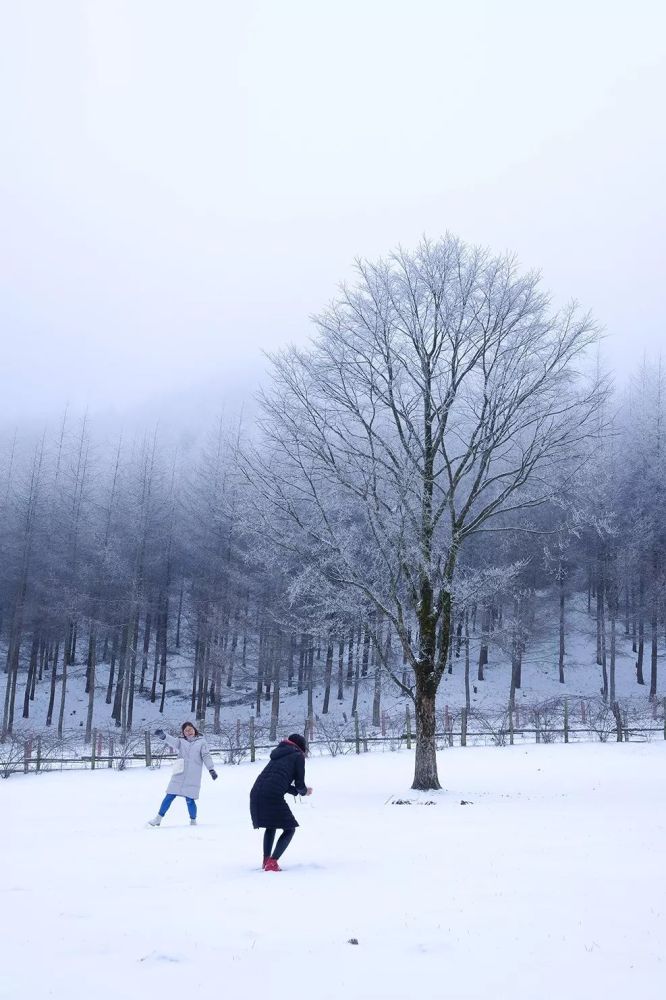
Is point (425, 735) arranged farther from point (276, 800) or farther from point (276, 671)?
point (276, 671)

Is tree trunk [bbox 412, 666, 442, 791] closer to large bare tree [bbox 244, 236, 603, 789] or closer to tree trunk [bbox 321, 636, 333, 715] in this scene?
large bare tree [bbox 244, 236, 603, 789]

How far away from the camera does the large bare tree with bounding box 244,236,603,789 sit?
15625 mm

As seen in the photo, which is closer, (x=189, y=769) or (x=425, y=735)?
(x=189, y=769)

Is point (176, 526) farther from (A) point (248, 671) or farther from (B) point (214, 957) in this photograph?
(B) point (214, 957)

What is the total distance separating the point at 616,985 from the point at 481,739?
2431 cm

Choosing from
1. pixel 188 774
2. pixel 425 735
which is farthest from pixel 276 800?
pixel 425 735

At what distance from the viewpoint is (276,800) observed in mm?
8156

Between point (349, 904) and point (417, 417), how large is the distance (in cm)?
1152

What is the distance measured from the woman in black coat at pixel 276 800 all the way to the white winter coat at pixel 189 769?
13.1 feet

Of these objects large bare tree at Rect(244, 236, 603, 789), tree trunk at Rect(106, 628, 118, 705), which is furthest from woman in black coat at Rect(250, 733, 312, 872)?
tree trunk at Rect(106, 628, 118, 705)

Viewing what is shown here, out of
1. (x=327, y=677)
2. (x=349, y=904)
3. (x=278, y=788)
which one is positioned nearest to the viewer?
(x=349, y=904)

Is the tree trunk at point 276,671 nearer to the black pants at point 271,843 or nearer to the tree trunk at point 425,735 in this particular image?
the tree trunk at point 425,735

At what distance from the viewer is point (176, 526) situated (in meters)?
42.1

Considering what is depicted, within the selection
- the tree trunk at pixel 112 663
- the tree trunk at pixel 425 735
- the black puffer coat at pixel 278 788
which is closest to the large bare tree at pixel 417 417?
the tree trunk at pixel 425 735
